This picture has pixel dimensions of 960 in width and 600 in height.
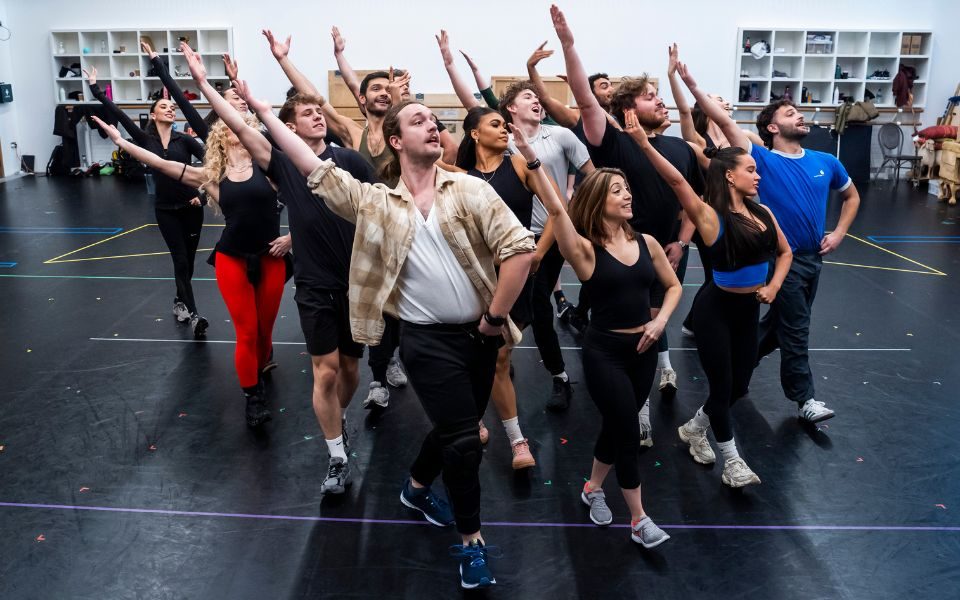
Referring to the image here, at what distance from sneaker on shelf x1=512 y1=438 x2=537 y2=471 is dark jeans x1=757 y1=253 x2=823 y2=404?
1.54 metres

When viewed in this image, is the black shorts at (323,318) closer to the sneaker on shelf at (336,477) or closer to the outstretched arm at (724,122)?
the sneaker on shelf at (336,477)

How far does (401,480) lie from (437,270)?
1.46m

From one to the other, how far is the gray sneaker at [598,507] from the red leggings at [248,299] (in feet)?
6.62

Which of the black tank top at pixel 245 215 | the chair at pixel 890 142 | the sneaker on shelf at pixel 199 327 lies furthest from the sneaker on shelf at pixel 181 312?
the chair at pixel 890 142

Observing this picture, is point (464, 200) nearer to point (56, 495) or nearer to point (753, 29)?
point (56, 495)

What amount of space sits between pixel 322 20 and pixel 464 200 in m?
14.3

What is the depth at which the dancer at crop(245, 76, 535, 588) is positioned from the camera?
3.15 meters

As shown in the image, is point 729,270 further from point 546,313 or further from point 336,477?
point 336,477

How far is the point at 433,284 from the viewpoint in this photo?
320cm

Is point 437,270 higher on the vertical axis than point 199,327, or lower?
higher

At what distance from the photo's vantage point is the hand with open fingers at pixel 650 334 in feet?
11.6

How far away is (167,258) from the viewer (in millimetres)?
9133

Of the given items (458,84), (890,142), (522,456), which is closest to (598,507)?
(522,456)

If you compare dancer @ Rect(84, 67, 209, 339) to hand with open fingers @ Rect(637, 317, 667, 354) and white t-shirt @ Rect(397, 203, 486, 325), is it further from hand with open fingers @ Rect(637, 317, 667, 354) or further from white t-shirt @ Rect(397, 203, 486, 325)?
hand with open fingers @ Rect(637, 317, 667, 354)
